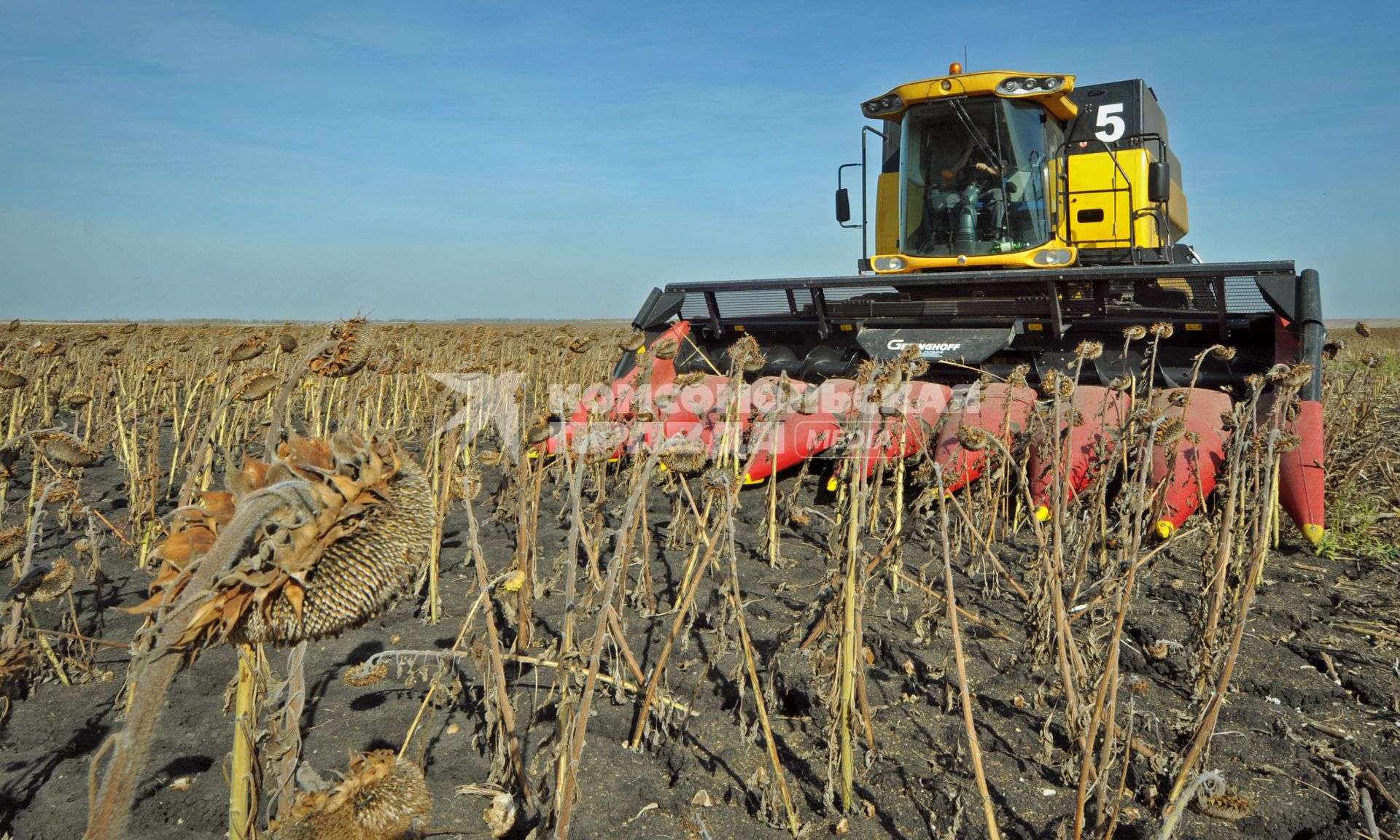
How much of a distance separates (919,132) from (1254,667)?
5.90 m

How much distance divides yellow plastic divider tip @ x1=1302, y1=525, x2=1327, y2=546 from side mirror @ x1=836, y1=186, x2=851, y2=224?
4.85 metres

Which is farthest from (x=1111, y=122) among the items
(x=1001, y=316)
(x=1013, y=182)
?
(x=1001, y=316)

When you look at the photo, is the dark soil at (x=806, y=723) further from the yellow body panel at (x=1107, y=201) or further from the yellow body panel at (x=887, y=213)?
the yellow body panel at (x=887, y=213)

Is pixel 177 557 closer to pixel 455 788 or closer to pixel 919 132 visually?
pixel 455 788

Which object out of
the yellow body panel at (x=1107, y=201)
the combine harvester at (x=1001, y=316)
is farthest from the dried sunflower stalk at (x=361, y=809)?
the yellow body panel at (x=1107, y=201)

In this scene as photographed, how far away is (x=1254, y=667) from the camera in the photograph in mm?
3299

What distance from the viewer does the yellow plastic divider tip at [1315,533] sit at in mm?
4629

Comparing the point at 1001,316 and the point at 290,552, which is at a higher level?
the point at 1001,316

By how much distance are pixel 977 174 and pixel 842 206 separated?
118 centimetres

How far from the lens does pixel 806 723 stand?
289 centimetres

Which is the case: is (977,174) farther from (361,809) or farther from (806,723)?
(361,809)

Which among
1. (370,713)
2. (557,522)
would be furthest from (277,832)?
(557,522)

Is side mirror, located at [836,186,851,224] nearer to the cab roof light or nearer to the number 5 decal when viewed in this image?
the cab roof light

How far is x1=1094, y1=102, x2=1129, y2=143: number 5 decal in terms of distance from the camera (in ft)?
30.1
